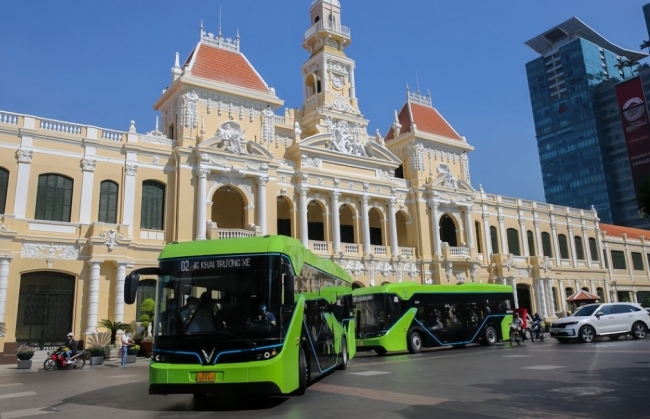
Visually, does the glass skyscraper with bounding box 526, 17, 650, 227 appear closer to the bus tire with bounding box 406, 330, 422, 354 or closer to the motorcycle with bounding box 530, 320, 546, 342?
the motorcycle with bounding box 530, 320, 546, 342

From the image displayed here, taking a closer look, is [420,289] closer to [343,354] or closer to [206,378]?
[343,354]

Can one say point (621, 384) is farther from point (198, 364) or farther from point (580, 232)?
point (580, 232)

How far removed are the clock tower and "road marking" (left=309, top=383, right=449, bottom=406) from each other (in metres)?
25.4

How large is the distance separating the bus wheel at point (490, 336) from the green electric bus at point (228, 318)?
50.0 ft

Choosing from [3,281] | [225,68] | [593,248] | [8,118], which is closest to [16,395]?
[3,281]

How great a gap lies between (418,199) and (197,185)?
16.7 meters

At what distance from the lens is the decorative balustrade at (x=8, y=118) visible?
949 inches

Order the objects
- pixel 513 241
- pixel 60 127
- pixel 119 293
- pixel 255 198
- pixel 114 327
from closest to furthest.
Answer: pixel 114 327, pixel 119 293, pixel 60 127, pixel 255 198, pixel 513 241

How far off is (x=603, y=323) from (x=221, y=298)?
60.4ft

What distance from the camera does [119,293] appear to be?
24.1 m

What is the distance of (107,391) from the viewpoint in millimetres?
11508

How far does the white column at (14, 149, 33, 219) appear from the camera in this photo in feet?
77.4

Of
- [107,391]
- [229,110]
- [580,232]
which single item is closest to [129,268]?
[229,110]

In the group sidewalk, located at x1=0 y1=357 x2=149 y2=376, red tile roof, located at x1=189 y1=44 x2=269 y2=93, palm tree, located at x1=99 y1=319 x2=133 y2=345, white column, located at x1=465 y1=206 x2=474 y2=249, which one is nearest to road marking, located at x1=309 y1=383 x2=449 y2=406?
sidewalk, located at x1=0 y1=357 x2=149 y2=376
